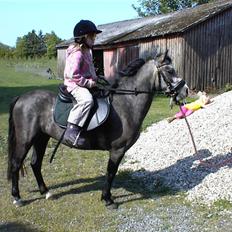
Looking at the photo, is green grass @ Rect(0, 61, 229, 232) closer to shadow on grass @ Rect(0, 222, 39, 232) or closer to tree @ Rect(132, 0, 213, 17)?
shadow on grass @ Rect(0, 222, 39, 232)

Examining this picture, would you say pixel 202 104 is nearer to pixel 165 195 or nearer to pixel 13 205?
pixel 165 195

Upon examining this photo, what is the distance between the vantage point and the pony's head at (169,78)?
248 inches

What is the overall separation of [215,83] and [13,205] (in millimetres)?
18283

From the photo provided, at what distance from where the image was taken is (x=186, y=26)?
21500mm

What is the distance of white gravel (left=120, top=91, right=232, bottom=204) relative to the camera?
7102mm

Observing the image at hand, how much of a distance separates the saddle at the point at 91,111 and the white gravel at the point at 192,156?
2.01m

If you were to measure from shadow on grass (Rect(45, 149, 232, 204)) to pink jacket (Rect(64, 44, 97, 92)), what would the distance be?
83.4 inches

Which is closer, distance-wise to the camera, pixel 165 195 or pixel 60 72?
pixel 165 195

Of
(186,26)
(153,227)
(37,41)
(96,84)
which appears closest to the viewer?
(153,227)

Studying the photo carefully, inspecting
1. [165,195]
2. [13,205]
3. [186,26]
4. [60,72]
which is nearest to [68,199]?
[13,205]

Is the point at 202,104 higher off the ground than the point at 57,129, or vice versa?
the point at 57,129

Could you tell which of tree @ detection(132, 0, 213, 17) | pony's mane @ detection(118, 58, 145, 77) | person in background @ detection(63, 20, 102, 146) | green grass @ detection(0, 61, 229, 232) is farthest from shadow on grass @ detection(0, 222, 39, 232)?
tree @ detection(132, 0, 213, 17)

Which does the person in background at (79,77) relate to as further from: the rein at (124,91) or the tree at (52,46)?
the tree at (52,46)

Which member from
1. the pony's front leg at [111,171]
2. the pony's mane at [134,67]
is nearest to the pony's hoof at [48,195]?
the pony's front leg at [111,171]
